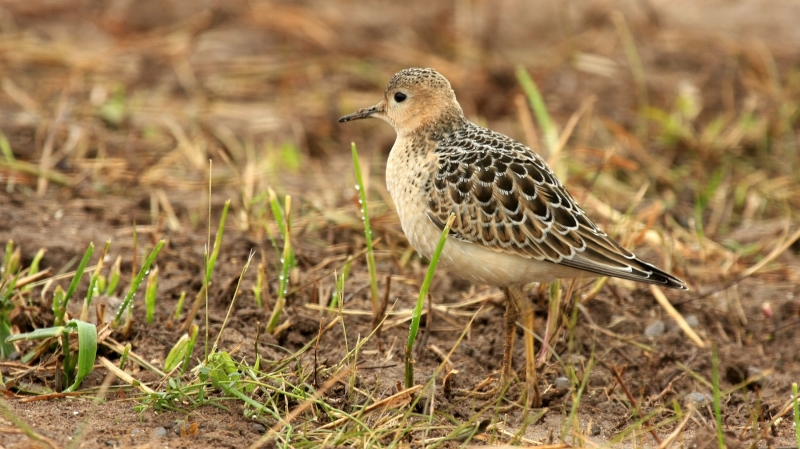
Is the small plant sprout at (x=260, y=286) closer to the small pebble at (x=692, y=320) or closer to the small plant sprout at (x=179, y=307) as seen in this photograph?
the small plant sprout at (x=179, y=307)

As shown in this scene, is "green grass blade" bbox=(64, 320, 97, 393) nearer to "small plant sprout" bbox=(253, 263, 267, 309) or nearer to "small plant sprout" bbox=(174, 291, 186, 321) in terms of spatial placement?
"small plant sprout" bbox=(174, 291, 186, 321)

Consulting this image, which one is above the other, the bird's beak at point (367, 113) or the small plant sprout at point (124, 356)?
the bird's beak at point (367, 113)

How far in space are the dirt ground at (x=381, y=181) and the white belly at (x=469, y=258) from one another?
48 cm

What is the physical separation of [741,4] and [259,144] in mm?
5750

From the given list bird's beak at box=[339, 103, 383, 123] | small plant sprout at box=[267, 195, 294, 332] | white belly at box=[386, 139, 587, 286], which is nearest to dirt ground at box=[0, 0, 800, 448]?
small plant sprout at box=[267, 195, 294, 332]

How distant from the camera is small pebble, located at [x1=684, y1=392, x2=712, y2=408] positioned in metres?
4.48

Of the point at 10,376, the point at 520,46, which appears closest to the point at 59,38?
the point at 520,46

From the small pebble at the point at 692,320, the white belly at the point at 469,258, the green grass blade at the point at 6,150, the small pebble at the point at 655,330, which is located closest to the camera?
the white belly at the point at 469,258

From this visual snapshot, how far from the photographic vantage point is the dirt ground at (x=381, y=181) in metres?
4.27

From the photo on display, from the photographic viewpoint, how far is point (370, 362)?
14.6 feet

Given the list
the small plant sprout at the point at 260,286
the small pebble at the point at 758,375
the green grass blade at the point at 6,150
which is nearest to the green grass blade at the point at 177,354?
the small plant sprout at the point at 260,286

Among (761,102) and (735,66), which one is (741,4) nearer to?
(735,66)

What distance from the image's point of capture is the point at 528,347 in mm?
4375

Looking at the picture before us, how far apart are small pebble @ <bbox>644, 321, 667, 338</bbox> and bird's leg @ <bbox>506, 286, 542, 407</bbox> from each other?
0.80 metres
